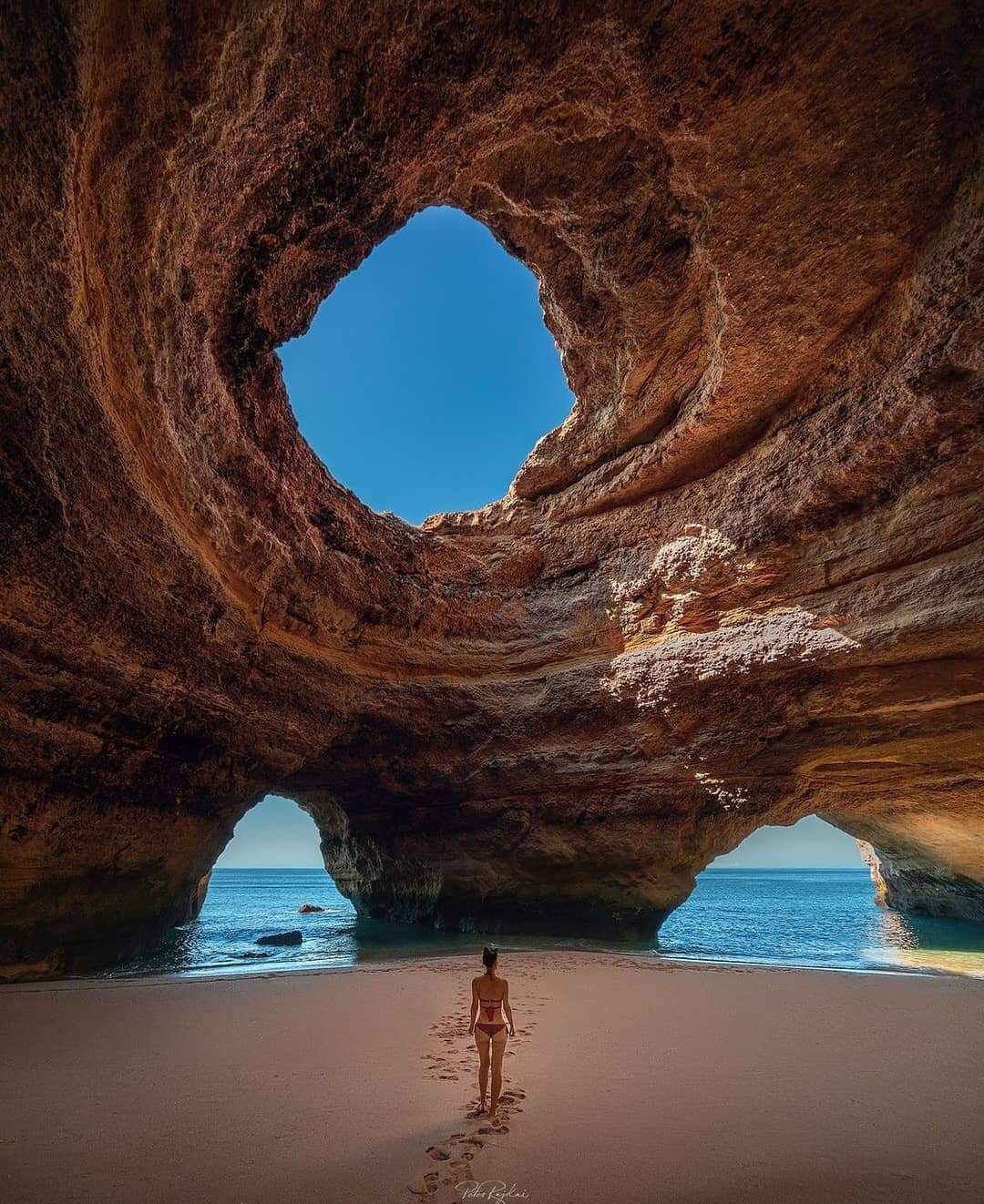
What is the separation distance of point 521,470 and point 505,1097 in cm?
1157

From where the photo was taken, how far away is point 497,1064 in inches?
143

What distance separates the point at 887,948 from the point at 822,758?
7120 millimetres

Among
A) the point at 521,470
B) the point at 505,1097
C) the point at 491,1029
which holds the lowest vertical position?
the point at 505,1097

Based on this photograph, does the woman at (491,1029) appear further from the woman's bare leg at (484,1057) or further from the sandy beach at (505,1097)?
the sandy beach at (505,1097)

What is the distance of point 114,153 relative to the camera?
4.77m

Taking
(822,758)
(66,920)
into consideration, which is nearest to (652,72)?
(822,758)

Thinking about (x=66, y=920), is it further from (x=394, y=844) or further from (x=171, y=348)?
(x=171, y=348)

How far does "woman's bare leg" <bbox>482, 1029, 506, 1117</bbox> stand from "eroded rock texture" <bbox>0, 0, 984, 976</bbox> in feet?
22.8

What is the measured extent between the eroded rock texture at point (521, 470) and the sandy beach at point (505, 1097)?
4188 millimetres

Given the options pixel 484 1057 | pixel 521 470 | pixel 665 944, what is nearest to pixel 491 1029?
pixel 484 1057

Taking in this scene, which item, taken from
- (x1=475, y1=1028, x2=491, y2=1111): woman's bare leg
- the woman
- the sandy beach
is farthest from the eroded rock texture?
(x1=475, y1=1028, x2=491, y2=1111): woman's bare leg

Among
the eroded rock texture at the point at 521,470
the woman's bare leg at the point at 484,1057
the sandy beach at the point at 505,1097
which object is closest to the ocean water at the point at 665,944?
the eroded rock texture at the point at 521,470

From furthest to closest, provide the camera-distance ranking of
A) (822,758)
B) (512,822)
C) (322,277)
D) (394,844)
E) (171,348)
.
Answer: (394,844) → (512,822) → (822,758) → (322,277) → (171,348)

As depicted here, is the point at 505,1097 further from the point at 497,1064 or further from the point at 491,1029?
the point at 491,1029
